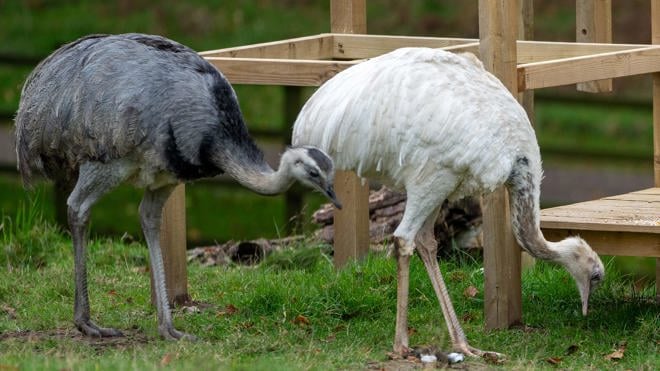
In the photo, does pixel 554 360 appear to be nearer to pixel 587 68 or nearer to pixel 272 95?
pixel 587 68

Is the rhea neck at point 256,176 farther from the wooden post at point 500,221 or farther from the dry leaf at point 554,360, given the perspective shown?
the dry leaf at point 554,360

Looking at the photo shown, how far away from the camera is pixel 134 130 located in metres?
7.48

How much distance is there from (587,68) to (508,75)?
0.60 meters

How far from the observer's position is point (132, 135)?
24.6ft

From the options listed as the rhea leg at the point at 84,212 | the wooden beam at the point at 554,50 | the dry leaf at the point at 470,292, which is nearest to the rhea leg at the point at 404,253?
the dry leaf at the point at 470,292

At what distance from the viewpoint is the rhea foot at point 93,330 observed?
788 centimetres

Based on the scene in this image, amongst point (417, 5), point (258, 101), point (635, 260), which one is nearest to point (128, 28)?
point (258, 101)

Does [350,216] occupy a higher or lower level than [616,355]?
higher

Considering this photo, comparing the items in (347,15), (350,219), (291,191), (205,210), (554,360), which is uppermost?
(347,15)

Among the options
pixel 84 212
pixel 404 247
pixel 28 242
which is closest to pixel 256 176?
pixel 404 247

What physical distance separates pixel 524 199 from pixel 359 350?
1.11 meters

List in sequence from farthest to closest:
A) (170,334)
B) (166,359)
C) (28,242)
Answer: (28,242), (170,334), (166,359)

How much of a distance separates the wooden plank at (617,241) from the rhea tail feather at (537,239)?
0.10 m

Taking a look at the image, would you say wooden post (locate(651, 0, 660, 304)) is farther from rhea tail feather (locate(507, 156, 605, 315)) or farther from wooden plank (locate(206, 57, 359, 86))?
wooden plank (locate(206, 57, 359, 86))
